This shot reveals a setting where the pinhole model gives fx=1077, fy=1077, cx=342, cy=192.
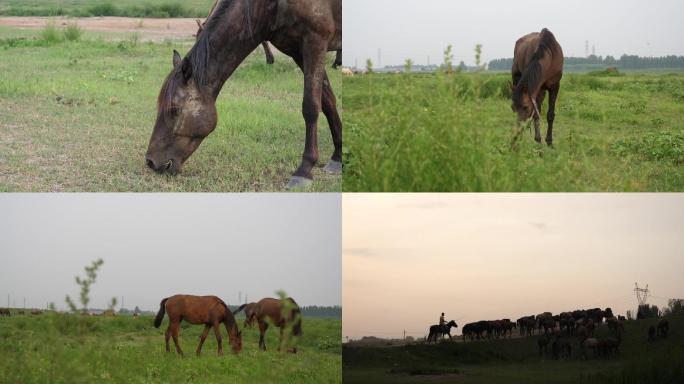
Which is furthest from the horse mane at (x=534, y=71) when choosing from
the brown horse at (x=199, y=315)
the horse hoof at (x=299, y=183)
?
the brown horse at (x=199, y=315)

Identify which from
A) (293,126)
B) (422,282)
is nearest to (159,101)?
(293,126)

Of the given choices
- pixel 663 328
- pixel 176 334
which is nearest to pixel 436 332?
pixel 663 328

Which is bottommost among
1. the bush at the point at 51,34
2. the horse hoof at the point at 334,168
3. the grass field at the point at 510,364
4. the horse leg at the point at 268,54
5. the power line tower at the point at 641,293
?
the grass field at the point at 510,364

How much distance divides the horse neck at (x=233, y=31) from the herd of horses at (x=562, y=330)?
1848 millimetres

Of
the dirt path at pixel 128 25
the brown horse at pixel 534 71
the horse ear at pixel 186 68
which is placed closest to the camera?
the horse ear at pixel 186 68

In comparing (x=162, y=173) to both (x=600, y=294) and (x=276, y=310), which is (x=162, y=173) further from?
(x=600, y=294)

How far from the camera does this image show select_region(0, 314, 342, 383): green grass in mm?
5836

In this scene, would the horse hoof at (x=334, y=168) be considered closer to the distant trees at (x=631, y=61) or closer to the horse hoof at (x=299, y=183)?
the horse hoof at (x=299, y=183)

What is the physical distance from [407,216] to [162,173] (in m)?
1.36

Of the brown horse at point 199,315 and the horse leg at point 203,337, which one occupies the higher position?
the brown horse at point 199,315

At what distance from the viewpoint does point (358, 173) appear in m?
5.79

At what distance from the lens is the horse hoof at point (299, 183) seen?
581cm

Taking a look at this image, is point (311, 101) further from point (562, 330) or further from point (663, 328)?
point (663, 328)

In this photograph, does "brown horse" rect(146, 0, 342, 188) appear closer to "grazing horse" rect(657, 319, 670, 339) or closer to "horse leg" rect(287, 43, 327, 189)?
"horse leg" rect(287, 43, 327, 189)
